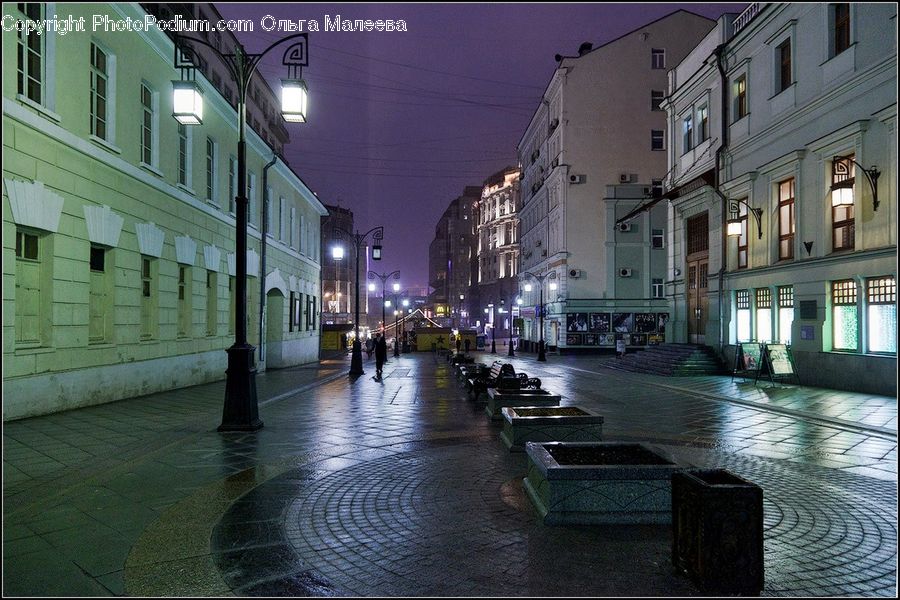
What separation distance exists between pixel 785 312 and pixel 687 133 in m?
11.6

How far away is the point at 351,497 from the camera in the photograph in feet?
19.4

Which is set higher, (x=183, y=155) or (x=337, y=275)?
(x=337, y=275)

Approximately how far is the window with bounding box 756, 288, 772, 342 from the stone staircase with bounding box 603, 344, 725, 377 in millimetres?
2329

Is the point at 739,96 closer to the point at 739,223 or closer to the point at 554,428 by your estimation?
the point at 739,223

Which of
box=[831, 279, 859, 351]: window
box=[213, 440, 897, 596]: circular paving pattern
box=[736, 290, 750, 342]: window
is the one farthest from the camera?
box=[736, 290, 750, 342]: window

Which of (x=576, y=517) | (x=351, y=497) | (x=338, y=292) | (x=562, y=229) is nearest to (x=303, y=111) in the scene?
(x=351, y=497)

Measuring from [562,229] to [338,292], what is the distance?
5243 cm

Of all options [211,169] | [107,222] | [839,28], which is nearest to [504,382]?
[107,222]

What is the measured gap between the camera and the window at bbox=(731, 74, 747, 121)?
70.0ft

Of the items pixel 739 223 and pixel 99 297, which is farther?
pixel 739 223

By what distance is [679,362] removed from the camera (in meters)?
22.2

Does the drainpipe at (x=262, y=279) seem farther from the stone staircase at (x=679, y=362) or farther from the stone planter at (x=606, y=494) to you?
the stone planter at (x=606, y=494)

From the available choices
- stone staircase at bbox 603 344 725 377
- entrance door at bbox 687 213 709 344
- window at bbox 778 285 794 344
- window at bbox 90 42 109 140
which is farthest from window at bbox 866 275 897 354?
window at bbox 90 42 109 140

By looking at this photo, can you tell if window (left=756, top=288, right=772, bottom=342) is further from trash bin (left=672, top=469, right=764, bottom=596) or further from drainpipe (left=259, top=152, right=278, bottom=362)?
drainpipe (left=259, top=152, right=278, bottom=362)
